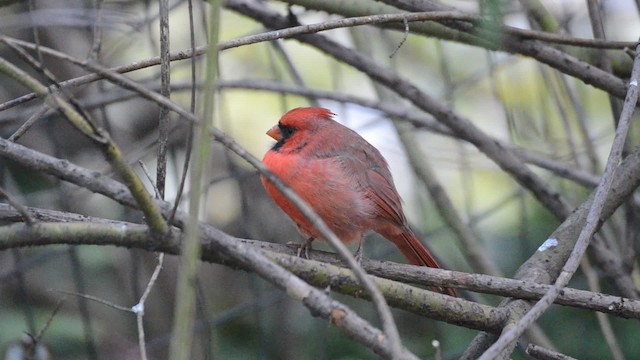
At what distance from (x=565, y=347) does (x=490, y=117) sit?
196 centimetres

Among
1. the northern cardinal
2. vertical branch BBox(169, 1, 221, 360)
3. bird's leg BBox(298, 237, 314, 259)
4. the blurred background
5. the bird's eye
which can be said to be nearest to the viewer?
vertical branch BBox(169, 1, 221, 360)

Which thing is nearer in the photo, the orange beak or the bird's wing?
the bird's wing

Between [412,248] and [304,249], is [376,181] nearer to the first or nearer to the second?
[412,248]

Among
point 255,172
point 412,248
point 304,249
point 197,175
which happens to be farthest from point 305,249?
point 197,175

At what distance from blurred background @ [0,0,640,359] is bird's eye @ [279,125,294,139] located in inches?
8.7

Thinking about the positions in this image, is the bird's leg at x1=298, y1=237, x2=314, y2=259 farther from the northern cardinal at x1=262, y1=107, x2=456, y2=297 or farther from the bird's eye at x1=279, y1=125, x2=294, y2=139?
the bird's eye at x1=279, y1=125, x2=294, y2=139

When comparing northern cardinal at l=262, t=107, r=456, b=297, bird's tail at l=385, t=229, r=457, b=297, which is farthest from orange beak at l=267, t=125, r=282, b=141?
bird's tail at l=385, t=229, r=457, b=297

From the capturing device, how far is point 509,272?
3977 millimetres

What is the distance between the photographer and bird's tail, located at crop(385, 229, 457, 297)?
2855 millimetres

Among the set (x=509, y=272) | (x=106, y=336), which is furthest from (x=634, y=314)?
(x=106, y=336)

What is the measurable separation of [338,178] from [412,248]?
332mm

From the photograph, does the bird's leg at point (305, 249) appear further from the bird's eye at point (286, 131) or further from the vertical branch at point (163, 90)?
the vertical branch at point (163, 90)

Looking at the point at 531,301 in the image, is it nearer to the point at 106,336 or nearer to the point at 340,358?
the point at 340,358

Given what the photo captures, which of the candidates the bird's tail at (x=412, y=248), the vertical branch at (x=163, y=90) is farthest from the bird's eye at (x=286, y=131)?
the vertical branch at (x=163, y=90)
